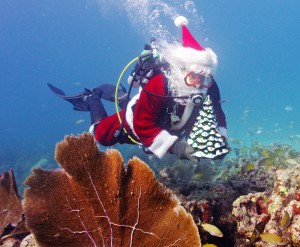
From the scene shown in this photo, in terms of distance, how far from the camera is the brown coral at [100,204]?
2320 millimetres

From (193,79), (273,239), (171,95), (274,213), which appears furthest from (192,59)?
(273,239)

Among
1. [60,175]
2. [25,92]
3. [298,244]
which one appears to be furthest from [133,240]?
[25,92]

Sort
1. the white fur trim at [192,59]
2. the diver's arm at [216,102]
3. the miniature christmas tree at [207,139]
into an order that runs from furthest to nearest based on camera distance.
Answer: the diver's arm at [216,102] < the white fur trim at [192,59] < the miniature christmas tree at [207,139]

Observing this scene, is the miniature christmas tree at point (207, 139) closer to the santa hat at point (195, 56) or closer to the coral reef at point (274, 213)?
the coral reef at point (274, 213)

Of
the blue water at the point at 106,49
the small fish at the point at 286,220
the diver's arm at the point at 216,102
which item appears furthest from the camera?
the blue water at the point at 106,49

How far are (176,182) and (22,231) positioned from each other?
236cm

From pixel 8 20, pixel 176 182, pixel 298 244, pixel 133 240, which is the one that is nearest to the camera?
pixel 133 240

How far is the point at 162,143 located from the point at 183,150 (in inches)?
16.4

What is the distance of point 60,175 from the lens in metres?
2.38

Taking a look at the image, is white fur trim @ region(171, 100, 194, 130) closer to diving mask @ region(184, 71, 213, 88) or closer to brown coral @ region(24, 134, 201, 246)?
diving mask @ region(184, 71, 213, 88)

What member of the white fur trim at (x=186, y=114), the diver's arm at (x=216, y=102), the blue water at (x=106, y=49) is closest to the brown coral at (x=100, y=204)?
the white fur trim at (x=186, y=114)

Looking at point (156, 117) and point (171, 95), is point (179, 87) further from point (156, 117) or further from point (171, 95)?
point (156, 117)

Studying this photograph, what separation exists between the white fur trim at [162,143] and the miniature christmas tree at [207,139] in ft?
2.00

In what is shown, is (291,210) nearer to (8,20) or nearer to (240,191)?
(240,191)
